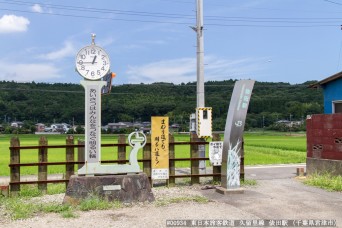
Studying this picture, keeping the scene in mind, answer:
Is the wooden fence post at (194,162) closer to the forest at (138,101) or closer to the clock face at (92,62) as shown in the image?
the clock face at (92,62)

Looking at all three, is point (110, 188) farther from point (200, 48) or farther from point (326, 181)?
point (200, 48)

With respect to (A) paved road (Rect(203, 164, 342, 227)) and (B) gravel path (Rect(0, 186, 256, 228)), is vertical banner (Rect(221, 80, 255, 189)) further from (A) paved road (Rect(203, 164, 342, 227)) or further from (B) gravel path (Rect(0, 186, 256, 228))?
(B) gravel path (Rect(0, 186, 256, 228))

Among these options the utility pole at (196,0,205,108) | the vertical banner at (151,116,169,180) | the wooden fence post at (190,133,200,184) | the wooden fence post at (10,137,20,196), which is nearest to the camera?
the wooden fence post at (10,137,20,196)

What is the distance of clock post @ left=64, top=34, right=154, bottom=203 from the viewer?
26.2 feet

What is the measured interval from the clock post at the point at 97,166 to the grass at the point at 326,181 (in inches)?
186

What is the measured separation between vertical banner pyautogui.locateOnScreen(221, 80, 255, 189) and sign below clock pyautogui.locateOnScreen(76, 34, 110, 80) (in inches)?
122

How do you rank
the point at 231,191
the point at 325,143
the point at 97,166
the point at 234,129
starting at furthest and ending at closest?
the point at 325,143
the point at 234,129
the point at 231,191
the point at 97,166

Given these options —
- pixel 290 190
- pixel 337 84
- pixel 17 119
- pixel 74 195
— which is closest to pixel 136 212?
pixel 74 195

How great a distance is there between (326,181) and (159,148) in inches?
178

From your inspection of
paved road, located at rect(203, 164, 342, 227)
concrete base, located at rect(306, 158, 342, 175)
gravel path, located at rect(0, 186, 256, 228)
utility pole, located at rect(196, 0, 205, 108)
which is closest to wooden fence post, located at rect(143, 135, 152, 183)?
paved road, located at rect(203, 164, 342, 227)

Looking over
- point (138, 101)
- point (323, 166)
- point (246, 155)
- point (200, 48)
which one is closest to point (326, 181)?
point (323, 166)

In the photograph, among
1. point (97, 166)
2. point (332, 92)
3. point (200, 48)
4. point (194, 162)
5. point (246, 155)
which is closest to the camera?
point (97, 166)

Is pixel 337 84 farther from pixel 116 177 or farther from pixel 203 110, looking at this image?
pixel 116 177

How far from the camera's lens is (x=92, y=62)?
28.0ft
